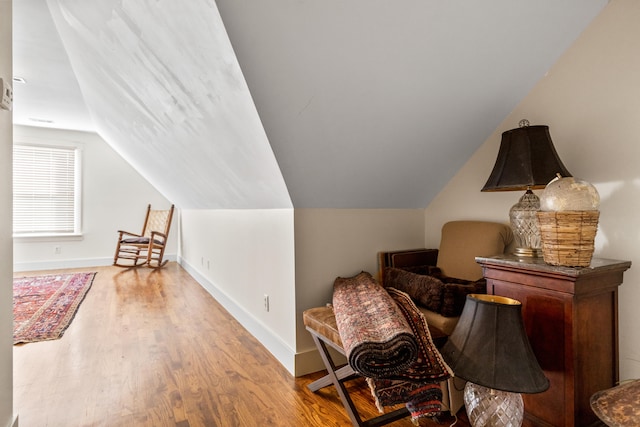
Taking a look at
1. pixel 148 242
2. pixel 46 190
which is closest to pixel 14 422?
pixel 148 242

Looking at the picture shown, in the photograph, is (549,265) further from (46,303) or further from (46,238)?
(46,238)

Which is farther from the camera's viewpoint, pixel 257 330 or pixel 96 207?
pixel 96 207

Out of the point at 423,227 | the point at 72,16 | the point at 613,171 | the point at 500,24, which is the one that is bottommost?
the point at 423,227

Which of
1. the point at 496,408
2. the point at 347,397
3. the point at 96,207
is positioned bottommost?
the point at 347,397

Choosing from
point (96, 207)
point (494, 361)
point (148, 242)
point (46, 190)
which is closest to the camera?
point (494, 361)

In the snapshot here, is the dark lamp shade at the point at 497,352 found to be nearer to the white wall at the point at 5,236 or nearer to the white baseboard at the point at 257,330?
the white baseboard at the point at 257,330

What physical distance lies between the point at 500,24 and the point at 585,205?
789 mm

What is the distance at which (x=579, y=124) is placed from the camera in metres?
1.52

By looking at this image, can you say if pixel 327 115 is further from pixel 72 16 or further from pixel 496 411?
pixel 72 16

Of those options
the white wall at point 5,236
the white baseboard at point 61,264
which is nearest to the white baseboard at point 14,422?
the white wall at point 5,236

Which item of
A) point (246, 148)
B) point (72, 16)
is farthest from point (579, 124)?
point (72, 16)

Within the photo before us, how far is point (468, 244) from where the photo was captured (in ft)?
6.34

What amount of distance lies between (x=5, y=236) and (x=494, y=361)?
1.87 meters

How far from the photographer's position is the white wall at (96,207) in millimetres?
5133
